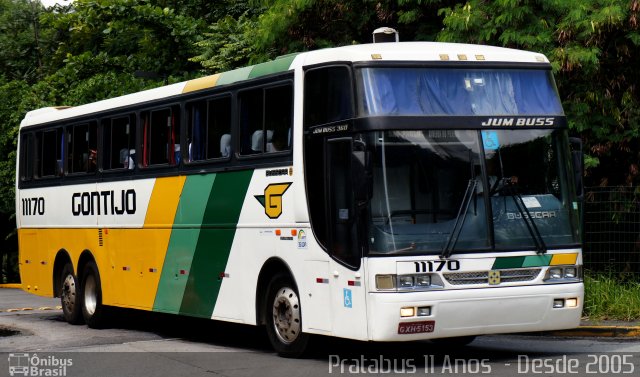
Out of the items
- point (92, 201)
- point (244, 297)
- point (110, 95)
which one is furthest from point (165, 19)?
point (244, 297)

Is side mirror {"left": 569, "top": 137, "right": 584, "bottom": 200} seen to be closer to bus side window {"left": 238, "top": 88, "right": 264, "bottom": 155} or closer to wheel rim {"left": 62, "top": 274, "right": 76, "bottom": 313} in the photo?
bus side window {"left": 238, "top": 88, "right": 264, "bottom": 155}

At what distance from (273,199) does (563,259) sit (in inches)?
129

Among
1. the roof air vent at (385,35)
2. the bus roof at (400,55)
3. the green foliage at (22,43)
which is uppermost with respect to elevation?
the green foliage at (22,43)

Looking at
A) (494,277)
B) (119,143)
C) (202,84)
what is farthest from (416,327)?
(119,143)

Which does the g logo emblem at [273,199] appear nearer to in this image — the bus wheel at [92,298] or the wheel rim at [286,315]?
the wheel rim at [286,315]

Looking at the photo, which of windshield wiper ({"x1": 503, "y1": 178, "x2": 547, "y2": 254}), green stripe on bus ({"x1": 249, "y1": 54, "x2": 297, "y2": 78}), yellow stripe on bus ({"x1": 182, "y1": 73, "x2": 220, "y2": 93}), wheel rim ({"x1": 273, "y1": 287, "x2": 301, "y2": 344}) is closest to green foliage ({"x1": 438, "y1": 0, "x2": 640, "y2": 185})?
yellow stripe on bus ({"x1": 182, "y1": 73, "x2": 220, "y2": 93})

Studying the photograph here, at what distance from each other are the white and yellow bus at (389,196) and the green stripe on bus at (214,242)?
0.09ft

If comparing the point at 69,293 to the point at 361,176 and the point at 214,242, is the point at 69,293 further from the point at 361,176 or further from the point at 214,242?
the point at 361,176

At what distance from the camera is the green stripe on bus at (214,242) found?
14523 mm

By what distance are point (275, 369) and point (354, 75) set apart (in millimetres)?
3095

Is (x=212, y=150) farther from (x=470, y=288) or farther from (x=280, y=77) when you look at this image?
(x=470, y=288)

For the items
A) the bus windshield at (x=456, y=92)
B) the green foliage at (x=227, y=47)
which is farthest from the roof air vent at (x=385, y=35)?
the green foliage at (x=227, y=47)

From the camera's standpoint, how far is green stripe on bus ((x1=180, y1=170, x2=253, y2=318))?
14.5m

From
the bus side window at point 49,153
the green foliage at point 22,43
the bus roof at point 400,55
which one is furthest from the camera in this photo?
the green foliage at point 22,43
